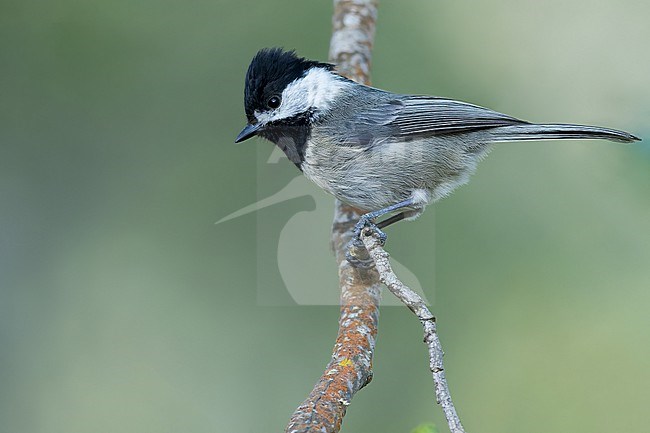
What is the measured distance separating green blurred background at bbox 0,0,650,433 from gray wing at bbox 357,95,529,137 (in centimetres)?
74

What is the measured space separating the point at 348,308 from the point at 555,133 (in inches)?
34.0

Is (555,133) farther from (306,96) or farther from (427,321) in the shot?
(427,321)

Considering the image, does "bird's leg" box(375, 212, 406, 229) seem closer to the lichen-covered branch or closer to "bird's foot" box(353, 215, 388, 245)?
the lichen-covered branch

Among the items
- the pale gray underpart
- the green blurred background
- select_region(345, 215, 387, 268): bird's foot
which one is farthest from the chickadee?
the green blurred background

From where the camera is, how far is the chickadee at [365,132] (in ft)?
8.10

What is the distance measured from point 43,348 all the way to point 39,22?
1633 millimetres

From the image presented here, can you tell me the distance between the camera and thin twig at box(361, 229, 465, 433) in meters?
1.35

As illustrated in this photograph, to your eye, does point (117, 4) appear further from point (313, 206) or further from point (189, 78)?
point (313, 206)

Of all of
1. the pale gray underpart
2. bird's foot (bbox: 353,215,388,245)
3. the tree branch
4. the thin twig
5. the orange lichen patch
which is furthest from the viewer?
the pale gray underpart

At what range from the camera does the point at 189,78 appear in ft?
12.8

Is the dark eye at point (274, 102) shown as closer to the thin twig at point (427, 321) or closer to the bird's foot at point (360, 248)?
the bird's foot at point (360, 248)

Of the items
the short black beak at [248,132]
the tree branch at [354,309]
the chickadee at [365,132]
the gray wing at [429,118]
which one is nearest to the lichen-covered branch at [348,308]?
the tree branch at [354,309]

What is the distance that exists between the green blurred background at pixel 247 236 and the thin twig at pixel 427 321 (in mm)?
1042

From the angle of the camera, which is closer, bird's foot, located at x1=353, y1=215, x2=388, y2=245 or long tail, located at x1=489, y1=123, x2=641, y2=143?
long tail, located at x1=489, y1=123, x2=641, y2=143
